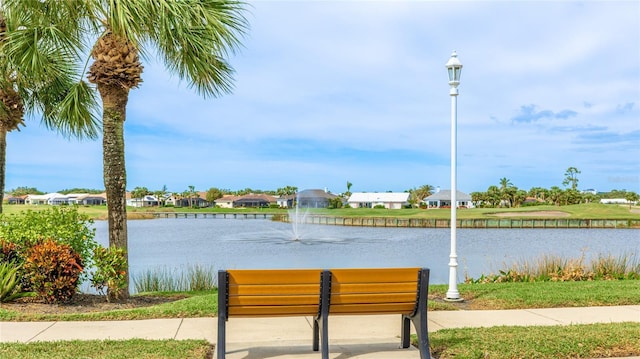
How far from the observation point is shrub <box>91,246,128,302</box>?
10.5 metres

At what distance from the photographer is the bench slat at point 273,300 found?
563 centimetres

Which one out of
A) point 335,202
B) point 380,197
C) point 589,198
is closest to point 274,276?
point 335,202

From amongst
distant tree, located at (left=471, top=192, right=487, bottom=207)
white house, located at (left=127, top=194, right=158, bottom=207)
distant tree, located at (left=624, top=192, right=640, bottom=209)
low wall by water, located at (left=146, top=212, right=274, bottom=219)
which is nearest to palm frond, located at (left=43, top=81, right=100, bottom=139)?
low wall by water, located at (left=146, top=212, right=274, bottom=219)

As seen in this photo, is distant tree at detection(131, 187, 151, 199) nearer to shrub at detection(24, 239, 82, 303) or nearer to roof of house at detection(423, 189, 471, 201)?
roof of house at detection(423, 189, 471, 201)

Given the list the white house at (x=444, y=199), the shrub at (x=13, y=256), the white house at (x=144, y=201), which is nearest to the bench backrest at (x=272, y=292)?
the shrub at (x=13, y=256)

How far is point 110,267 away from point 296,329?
436 cm

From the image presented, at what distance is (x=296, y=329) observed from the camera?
7.61 meters

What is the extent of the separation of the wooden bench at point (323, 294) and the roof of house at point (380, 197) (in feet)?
392

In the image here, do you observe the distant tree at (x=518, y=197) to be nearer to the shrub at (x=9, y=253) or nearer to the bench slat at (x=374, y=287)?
the shrub at (x=9, y=253)

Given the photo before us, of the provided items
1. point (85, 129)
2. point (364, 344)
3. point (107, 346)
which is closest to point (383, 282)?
point (364, 344)

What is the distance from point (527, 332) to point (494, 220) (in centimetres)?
7695

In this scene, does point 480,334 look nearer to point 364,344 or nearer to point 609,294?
point 364,344

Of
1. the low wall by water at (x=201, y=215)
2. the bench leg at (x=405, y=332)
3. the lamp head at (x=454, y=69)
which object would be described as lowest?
the low wall by water at (x=201, y=215)

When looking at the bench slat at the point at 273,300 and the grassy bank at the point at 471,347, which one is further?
the grassy bank at the point at 471,347
